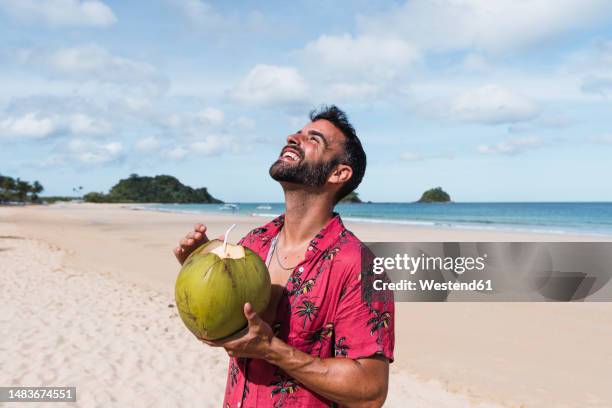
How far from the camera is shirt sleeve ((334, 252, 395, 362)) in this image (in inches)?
61.7

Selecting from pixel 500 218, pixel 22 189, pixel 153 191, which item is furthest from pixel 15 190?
pixel 500 218

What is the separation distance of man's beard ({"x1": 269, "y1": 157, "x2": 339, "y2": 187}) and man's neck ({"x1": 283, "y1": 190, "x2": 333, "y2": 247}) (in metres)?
0.06

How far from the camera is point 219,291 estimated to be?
4.38 feet

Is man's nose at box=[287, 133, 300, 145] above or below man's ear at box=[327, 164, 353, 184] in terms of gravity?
above

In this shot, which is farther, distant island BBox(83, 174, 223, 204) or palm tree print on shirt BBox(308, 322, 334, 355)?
distant island BBox(83, 174, 223, 204)

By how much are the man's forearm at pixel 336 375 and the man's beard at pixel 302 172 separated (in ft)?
2.06

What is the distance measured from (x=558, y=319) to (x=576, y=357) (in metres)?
1.89

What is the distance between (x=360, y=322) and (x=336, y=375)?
7.2 inches

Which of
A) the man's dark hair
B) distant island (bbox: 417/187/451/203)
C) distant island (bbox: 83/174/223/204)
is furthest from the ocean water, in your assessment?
distant island (bbox: 417/187/451/203)

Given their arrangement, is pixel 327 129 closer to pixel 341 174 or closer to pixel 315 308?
pixel 341 174

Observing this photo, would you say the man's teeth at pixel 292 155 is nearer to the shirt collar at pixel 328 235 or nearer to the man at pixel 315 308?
the man at pixel 315 308

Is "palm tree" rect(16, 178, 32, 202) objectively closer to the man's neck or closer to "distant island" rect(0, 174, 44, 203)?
"distant island" rect(0, 174, 44, 203)

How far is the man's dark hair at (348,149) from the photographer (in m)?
1.91

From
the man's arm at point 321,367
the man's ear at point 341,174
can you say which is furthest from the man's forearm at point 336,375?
the man's ear at point 341,174
